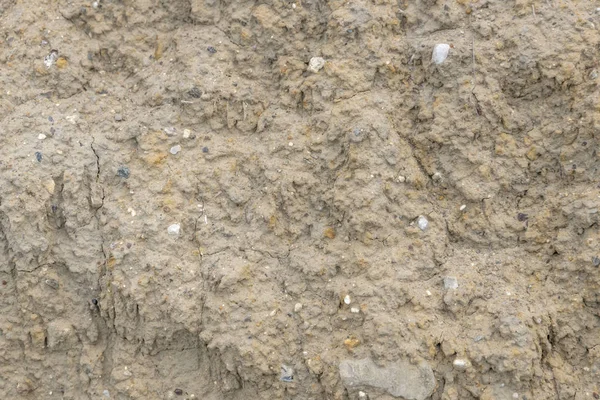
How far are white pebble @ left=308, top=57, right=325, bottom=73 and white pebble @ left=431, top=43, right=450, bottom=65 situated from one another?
1.49ft

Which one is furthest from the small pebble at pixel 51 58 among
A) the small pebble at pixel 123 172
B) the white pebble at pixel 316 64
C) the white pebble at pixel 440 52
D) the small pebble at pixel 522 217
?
the small pebble at pixel 522 217

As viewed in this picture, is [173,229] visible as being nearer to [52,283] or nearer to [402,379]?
[52,283]

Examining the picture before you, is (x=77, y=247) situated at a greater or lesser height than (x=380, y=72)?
lesser

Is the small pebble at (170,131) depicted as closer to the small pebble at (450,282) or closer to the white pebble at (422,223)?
the white pebble at (422,223)

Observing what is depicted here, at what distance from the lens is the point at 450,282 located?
265cm

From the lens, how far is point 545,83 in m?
2.72

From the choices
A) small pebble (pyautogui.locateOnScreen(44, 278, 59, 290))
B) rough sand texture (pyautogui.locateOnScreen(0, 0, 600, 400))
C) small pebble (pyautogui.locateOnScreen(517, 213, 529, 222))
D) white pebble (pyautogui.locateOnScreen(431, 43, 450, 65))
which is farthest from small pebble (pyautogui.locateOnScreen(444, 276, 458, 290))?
small pebble (pyautogui.locateOnScreen(44, 278, 59, 290))

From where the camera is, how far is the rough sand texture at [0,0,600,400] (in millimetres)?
2600

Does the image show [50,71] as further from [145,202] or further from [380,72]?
[380,72]

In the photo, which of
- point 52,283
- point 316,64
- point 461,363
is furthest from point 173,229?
point 461,363

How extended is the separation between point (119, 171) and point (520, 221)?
63.1 inches

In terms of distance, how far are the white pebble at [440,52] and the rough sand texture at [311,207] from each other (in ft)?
0.07

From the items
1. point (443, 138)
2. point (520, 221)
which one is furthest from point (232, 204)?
point (520, 221)

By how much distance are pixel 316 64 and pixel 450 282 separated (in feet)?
3.38
